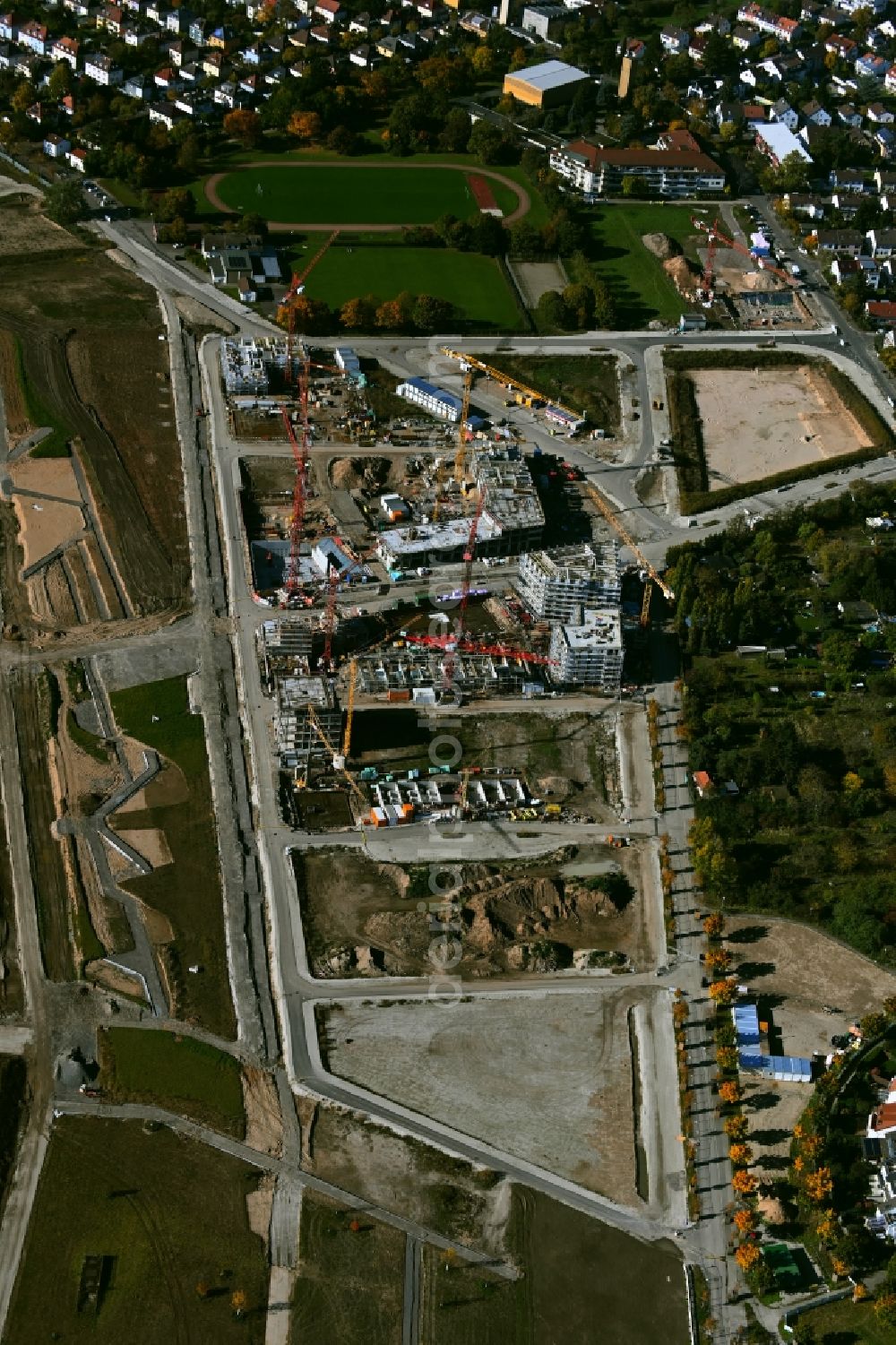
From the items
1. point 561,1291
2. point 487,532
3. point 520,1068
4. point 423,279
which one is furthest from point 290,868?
point 423,279

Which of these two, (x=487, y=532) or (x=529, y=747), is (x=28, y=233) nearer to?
(x=487, y=532)

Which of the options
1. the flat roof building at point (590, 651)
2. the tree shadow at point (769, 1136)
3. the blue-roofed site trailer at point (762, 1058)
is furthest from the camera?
the flat roof building at point (590, 651)

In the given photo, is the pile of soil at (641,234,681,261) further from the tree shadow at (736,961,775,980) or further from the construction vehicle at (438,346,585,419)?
the tree shadow at (736,961,775,980)

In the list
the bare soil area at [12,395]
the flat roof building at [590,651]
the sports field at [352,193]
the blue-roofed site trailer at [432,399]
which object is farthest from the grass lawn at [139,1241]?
the sports field at [352,193]

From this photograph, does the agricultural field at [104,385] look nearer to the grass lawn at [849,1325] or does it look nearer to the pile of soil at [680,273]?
the pile of soil at [680,273]

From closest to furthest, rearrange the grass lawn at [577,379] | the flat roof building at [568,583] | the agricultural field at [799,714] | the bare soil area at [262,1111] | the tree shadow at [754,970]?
1. the bare soil area at [262,1111]
2. the tree shadow at [754,970]
3. the agricultural field at [799,714]
4. the flat roof building at [568,583]
5. the grass lawn at [577,379]

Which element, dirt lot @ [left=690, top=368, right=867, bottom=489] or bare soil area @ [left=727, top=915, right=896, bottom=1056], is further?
dirt lot @ [left=690, top=368, right=867, bottom=489]

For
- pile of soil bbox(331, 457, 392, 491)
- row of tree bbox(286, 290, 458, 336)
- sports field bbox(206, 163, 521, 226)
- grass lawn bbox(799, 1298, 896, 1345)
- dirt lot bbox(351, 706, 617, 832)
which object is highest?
sports field bbox(206, 163, 521, 226)

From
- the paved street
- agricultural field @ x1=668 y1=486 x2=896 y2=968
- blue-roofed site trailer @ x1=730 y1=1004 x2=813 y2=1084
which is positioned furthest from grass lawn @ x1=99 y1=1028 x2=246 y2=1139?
agricultural field @ x1=668 y1=486 x2=896 y2=968

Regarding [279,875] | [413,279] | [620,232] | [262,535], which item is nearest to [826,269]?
[620,232]
